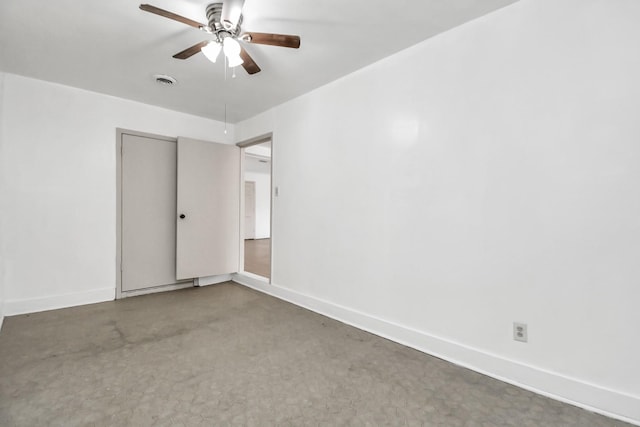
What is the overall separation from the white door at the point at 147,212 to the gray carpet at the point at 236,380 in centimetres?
100

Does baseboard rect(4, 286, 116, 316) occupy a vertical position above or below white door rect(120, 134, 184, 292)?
below

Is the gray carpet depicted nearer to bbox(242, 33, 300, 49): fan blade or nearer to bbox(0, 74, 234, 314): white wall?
bbox(0, 74, 234, 314): white wall

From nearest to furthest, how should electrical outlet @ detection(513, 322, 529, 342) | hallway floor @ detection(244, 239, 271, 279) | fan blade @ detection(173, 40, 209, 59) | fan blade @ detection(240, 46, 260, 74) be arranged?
electrical outlet @ detection(513, 322, 529, 342) → fan blade @ detection(173, 40, 209, 59) → fan blade @ detection(240, 46, 260, 74) → hallway floor @ detection(244, 239, 271, 279)

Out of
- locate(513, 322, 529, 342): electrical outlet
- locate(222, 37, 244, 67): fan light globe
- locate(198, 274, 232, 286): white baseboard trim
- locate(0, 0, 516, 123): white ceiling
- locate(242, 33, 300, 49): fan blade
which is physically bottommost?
locate(198, 274, 232, 286): white baseboard trim

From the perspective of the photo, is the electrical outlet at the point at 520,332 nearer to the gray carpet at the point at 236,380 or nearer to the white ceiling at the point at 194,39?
the gray carpet at the point at 236,380

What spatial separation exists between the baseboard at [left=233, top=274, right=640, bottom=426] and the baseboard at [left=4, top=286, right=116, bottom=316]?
9.20 ft

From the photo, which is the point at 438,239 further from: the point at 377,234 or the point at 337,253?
the point at 337,253

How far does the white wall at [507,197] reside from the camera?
158 cm

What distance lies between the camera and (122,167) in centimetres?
364

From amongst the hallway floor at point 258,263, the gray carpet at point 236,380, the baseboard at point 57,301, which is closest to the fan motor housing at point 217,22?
the gray carpet at point 236,380

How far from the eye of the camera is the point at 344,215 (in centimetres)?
295

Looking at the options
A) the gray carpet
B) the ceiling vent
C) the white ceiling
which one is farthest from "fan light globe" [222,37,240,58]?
the gray carpet

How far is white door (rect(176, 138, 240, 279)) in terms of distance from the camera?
3.95 m

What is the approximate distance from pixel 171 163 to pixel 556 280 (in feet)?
14.1
